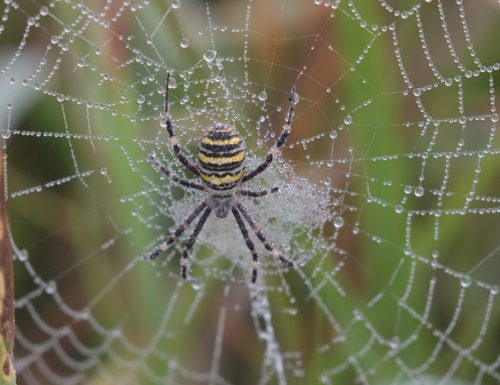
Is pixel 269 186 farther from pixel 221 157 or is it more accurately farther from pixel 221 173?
pixel 221 157

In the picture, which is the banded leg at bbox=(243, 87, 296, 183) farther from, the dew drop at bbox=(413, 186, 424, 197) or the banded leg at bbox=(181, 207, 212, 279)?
the dew drop at bbox=(413, 186, 424, 197)

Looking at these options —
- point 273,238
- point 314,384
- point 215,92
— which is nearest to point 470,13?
point 215,92

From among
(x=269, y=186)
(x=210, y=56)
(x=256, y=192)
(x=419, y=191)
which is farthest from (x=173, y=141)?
(x=419, y=191)

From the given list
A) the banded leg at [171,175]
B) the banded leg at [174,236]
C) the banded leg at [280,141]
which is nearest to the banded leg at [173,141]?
the banded leg at [171,175]

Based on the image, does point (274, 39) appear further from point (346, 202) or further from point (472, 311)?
point (472, 311)

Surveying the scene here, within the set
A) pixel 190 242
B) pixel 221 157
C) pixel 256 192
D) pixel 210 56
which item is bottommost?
pixel 190 242

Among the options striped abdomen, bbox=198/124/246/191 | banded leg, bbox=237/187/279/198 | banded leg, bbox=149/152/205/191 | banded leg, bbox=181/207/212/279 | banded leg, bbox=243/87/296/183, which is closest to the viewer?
striped abdomen, bbox=198/124/246/191

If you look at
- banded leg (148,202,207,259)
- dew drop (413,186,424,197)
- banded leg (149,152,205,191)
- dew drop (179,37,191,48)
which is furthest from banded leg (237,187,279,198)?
dew drop (179,37,191,48)

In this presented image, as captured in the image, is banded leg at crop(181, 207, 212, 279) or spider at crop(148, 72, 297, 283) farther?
banded leg at crop(181, 207, 212, 279)

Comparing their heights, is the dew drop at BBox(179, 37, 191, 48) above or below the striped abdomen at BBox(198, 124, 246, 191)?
above
